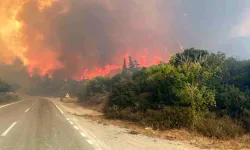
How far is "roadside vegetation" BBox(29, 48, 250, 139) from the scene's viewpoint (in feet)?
50.0

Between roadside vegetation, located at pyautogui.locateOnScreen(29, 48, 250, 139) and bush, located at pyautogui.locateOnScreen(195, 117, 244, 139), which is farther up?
roadside vegetation, located at pyautogui.locateOnScreen(29, 48, 250, 139)

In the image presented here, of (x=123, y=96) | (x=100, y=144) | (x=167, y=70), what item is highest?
(x=167, y=70)

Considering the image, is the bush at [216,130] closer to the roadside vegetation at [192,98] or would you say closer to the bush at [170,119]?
the roadside vegetation at [192,98]

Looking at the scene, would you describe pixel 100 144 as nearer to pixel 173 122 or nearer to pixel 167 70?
pixel 173 122

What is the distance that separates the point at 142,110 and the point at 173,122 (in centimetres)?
589

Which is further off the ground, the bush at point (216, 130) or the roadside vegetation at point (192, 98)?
the roadside vegetation at point (192, 98)

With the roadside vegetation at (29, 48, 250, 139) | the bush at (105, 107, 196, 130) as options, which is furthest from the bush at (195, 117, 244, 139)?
the bush at (105, 107, 196, 130)

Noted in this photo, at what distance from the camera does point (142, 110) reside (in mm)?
21141

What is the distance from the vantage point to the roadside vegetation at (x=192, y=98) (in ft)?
50.0

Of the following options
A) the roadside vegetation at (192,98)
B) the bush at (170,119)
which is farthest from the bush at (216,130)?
the bush at (170,119)

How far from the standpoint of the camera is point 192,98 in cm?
1634

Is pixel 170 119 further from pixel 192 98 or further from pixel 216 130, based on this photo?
pixel 216 130

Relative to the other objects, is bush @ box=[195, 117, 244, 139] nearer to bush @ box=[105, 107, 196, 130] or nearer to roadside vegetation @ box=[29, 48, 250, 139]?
roadside vegetation @ box=[29, 48, 250, 139]

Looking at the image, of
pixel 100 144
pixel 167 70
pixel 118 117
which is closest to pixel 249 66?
pixel 167 70
